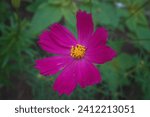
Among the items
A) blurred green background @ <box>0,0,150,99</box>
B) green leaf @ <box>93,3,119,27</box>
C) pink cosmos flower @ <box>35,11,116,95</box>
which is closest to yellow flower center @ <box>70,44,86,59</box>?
pink cosmos flower @ <box>35,11,116,95</box>

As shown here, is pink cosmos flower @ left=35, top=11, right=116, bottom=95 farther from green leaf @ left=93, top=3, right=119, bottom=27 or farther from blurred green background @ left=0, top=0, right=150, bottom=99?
green leaf @ left=93, top=3, right=119, bottom=27

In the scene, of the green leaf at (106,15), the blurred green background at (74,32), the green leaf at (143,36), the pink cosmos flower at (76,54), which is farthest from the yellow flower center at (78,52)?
the green leaf at (143,36)

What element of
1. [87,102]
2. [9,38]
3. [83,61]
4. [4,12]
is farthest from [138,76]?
[4,12]

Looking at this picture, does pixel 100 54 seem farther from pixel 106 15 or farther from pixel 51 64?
pixel 106 15

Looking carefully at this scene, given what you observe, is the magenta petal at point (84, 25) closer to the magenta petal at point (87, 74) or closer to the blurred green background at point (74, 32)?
the magenta petal at point (87, 74)

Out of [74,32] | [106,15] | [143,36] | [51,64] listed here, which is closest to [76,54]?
[51,64]

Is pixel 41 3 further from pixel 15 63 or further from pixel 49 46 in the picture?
pixel 49 46

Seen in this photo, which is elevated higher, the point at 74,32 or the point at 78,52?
the point at 74,32
